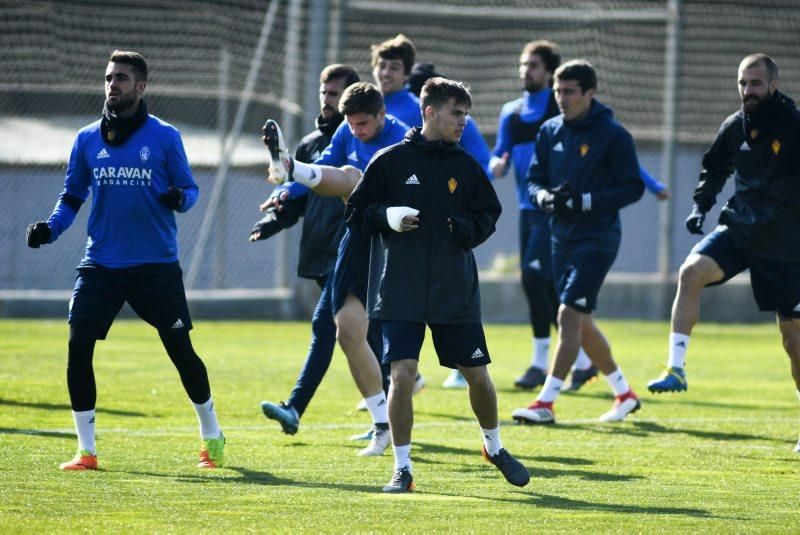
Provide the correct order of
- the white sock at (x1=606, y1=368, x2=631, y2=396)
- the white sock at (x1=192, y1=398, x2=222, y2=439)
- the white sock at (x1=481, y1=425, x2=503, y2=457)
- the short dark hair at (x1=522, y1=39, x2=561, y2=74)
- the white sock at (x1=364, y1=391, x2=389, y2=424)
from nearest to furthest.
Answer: the white sock at (x1=481, y1=425, x2=503, y2=457), the white sock at (x1=192, y1=398, x2=222, y2=439), the white sock at (x1=364, y1=391, x2=389, y2=424), the white sock at (x1=606, y1=368, x2=631, y2=396), the short dark hair at (x1=522, y1=39, x2=561, y2=74)

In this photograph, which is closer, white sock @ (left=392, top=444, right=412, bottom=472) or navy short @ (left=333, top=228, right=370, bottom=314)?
white sock @ (left=392, top=444, right=412, bottom=472)

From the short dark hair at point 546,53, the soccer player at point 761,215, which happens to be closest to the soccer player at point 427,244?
the soccer player at point 761,215

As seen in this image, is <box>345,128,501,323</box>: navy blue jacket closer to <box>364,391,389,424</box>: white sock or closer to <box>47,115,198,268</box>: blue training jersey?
<box>47,115,198,268</box>: blue training jersey

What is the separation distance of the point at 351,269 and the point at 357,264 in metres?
0.04

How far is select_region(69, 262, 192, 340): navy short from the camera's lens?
750cm

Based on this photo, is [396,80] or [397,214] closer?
[397,214]

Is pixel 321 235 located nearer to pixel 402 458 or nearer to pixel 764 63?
pixel 402 458

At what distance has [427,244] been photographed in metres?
6.88

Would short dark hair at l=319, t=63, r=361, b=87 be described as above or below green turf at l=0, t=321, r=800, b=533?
above

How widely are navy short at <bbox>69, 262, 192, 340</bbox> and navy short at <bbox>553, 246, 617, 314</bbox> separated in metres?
2.99

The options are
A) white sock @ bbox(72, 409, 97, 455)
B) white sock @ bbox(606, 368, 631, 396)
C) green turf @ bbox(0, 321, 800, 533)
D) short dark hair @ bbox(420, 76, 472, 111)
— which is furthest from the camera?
white sock @ bbox(606, 368, 631, 396)

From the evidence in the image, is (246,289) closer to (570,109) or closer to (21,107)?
(21,107)

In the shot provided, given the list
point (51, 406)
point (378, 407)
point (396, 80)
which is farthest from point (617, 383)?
point (51, 406)

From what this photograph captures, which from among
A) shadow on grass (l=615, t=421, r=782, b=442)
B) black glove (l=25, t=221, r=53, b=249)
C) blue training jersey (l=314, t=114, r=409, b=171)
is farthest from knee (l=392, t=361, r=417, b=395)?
shadow on grass (l=615, t=421, r=782, b=442)
